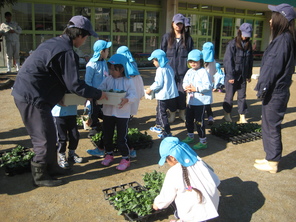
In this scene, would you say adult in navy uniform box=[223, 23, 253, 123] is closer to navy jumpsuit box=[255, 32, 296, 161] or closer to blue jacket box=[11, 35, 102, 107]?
navy jumpsuit box=[255, 32, 296, 161]

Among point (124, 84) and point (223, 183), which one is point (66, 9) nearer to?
point (124, 84)

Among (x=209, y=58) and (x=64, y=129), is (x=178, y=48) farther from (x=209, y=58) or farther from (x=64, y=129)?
(x=64, y=129)

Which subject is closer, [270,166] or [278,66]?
[278,66]

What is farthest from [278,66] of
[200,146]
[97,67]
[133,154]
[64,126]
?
[64,126]

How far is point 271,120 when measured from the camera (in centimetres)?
447

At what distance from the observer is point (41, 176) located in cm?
394

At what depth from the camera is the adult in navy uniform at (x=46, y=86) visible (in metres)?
3.67

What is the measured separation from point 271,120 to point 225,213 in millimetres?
1704

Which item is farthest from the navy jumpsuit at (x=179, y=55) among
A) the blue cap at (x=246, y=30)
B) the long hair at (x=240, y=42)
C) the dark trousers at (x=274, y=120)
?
the dark trousers at (x=274, y=120)

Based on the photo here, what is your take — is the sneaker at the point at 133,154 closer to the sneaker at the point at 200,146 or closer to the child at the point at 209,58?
the sneaker at the point at 200,146

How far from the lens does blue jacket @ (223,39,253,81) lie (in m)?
6.72

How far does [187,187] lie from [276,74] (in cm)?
227

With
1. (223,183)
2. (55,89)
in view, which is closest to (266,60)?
(223,183)

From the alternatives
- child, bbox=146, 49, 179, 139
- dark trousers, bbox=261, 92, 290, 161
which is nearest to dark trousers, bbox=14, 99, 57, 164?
child, bbox=146, 49, 179, 139
